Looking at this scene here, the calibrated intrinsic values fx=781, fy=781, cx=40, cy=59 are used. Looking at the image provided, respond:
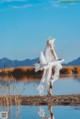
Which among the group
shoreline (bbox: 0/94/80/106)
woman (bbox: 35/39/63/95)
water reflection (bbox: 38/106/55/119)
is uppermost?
woman (bbox: 35/39/63/95)

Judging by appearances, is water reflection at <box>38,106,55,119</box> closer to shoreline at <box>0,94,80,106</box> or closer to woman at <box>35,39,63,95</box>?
shoreline at <box>0,94,80,106</box>

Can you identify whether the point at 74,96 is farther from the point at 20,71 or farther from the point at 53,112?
the point at 20,71

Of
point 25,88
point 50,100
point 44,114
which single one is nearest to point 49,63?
point 50,100

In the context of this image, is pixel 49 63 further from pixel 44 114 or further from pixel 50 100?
pixel 44 114

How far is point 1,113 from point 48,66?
167 inches

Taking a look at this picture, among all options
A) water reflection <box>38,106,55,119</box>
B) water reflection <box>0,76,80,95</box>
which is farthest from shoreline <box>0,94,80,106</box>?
water reflection <box>38,106,55,119</box>

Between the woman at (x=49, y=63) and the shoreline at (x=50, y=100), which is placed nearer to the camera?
the shoreline at (x=50, y=100)

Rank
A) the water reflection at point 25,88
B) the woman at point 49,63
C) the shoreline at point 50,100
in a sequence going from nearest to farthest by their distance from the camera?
the water reflection at point 25,88
the shoreline at point 50,100
the woman at point 49,63

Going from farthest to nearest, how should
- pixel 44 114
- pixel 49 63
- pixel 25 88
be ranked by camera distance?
pixel 25 88 → pixel 49 63 → pixel 44 114

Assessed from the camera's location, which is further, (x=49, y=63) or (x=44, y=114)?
(x=49, y=63)

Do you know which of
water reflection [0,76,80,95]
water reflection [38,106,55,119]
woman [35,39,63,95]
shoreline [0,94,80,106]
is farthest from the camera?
woman [35,39,63,95]

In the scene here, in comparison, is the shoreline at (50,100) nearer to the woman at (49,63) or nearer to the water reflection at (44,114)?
the woman at (49,63)

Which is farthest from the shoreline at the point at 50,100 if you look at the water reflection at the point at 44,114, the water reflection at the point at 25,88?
the water reflection at the point at 44,114

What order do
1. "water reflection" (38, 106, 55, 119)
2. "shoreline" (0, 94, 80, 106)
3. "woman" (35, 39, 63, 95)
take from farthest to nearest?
"woman" (35, 39, 63, 95) < "shoreline" (0, 94, 80, 106) < "water reflection" (38, 106, 55, 119)
